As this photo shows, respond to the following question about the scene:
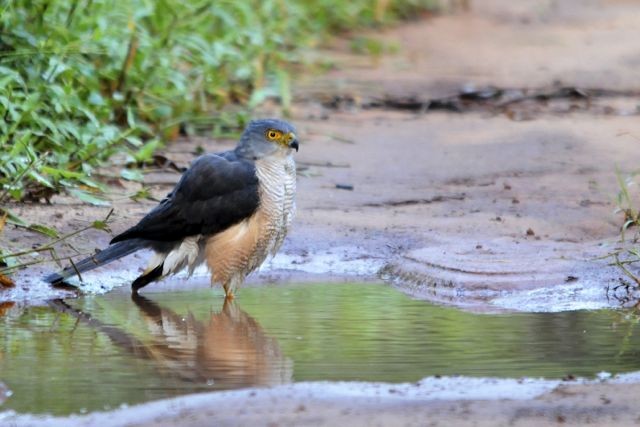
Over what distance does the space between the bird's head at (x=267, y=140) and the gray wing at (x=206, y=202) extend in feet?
0.21

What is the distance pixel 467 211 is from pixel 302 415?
378cm

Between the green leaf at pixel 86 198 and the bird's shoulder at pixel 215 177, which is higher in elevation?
the bird's shoulder at pixel 215 177

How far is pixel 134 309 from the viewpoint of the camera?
5.84 meters

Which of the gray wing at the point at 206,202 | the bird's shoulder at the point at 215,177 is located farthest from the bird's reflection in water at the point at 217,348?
the bird's shoulder at the point at 215,177

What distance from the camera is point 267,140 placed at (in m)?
6.12

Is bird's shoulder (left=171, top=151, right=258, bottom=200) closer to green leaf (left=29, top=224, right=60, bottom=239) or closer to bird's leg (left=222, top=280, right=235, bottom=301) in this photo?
bird's leg (left=222, top=280, right=235, bottom=301)

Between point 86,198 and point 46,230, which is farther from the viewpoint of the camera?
point 86,198

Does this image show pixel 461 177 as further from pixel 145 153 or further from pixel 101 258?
pixel 101 258

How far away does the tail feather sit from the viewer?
614 cm

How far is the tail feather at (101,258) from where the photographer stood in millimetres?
6141

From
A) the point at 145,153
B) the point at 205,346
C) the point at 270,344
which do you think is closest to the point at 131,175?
the point at 145,153

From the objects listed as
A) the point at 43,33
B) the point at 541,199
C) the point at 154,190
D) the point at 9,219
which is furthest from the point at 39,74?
the point at 541,199

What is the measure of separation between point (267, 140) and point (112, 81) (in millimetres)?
2886

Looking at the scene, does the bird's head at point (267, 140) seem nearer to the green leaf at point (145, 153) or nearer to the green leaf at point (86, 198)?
the green leaf at point (86, 198)
